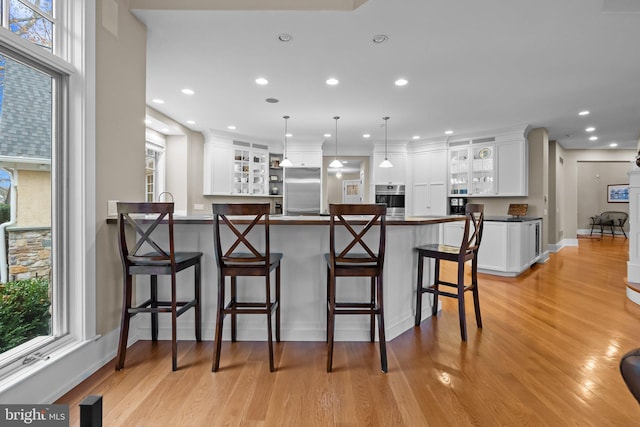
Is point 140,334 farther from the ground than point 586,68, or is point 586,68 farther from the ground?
point 586,68

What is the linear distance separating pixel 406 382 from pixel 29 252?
2393 mm

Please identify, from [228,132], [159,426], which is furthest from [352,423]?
[228,132]

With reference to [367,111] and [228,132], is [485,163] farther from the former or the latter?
[228,132]

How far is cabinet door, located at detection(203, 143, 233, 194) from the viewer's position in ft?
20.1

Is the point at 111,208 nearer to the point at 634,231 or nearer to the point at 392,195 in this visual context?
the point at 634,231

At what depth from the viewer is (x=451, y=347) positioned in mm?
2359

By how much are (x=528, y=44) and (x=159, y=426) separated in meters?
3.99

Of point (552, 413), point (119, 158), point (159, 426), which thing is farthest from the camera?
point (119, 158)

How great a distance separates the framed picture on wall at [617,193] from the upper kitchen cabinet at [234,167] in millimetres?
11279

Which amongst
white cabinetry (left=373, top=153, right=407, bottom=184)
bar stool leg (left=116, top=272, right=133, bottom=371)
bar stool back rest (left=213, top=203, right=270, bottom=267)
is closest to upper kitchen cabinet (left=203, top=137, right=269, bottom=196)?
white cabinetry (left=373, top=153, right=407, bottom=184)

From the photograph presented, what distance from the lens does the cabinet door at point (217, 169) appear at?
6.14 meters

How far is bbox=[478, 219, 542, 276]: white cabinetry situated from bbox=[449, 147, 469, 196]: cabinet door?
1.51 m

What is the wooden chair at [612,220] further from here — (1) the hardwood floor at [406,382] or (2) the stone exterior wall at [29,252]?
(2) the stone exterior wall at [29,252]

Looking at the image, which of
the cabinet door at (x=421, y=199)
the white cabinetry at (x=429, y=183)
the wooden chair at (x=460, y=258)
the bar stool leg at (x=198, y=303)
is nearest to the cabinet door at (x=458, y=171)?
the white cabinetry at (x=429, y=183)
